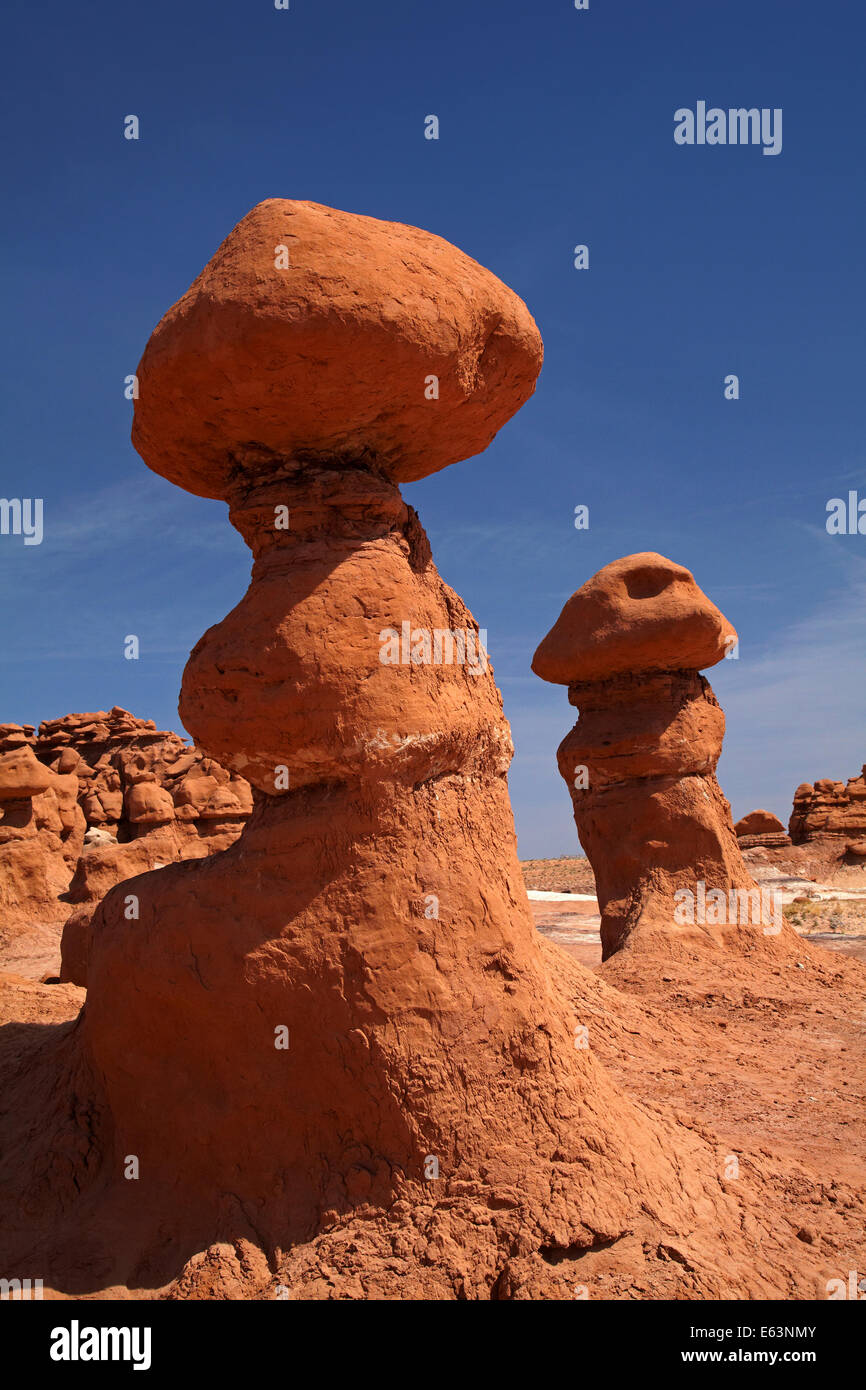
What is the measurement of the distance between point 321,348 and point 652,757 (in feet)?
18.9

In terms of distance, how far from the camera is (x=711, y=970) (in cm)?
762

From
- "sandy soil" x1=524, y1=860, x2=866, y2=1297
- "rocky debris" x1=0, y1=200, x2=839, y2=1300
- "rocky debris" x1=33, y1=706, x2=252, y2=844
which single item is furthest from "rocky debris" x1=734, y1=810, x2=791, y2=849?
"rocky debris" x1=0, y1=200, x2=839, y2=1300

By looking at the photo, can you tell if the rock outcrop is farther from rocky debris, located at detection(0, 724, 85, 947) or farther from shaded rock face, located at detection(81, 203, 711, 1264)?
rocky debris, located at detection(0, 724, 85, 947)

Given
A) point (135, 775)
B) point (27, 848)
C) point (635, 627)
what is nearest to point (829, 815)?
point (135, 775)

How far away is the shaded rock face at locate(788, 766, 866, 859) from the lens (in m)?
22.0

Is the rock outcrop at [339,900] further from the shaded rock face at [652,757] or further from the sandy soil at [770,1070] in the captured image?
the shaded rock face at [652,757]

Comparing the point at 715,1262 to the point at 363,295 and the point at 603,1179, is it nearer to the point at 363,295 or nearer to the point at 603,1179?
the point at 603,1179

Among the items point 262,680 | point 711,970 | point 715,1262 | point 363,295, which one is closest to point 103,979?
point 262,680

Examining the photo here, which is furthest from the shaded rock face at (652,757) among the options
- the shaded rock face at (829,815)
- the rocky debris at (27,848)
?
the shaded rock face at (829,815)

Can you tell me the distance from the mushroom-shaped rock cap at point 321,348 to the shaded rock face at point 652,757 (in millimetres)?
4594

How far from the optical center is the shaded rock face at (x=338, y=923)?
326 cm

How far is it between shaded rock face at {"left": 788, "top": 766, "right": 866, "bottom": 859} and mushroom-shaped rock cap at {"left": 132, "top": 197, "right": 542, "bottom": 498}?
66.2ft

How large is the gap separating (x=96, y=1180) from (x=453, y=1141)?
1.45 m
